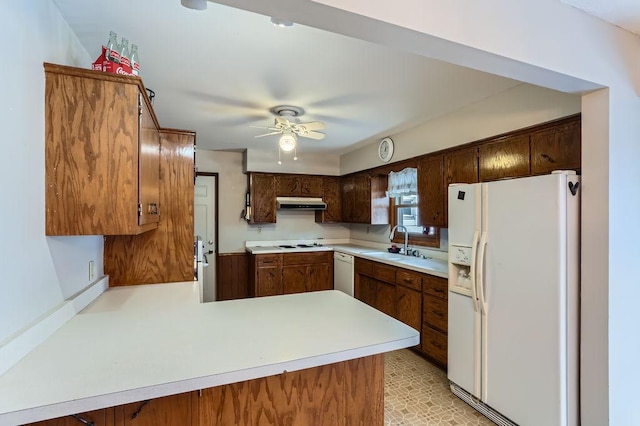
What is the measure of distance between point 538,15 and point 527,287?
153cm

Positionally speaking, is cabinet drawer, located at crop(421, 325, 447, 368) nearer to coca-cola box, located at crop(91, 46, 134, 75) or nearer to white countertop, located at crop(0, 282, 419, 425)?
white countertop, located at crop(0, 282, 419, 425)

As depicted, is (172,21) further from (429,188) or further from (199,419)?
(429,188)

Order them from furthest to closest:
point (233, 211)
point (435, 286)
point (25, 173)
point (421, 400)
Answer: point (233, 211) < point (435, 286) < point (421, 400) < point (25, 173)

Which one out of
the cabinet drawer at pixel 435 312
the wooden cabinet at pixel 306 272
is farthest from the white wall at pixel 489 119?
the wooden cabinet at pixel 306 272

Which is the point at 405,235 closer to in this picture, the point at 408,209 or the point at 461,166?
the point at 408,209

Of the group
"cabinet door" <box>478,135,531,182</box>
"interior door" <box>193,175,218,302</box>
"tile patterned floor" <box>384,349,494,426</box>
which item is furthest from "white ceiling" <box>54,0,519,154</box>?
"tile patterned floor" <box>384,349,494,426</box>

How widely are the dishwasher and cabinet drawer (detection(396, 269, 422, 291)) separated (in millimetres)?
1116

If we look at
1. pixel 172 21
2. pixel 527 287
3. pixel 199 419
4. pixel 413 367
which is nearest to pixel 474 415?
pixel 413 367

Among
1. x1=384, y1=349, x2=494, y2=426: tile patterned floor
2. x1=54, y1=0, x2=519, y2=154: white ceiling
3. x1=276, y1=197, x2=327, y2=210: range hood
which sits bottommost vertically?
x1=384, y1=349, x2=494, y2=426: tile patterned floor

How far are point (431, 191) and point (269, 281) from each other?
265 cm

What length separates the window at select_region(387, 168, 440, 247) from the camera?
12.3 feet

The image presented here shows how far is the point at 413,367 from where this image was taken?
2.93 metres

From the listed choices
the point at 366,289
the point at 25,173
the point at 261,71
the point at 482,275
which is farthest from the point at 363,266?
the point at 25,173

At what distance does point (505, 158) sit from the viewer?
8.36 ft
